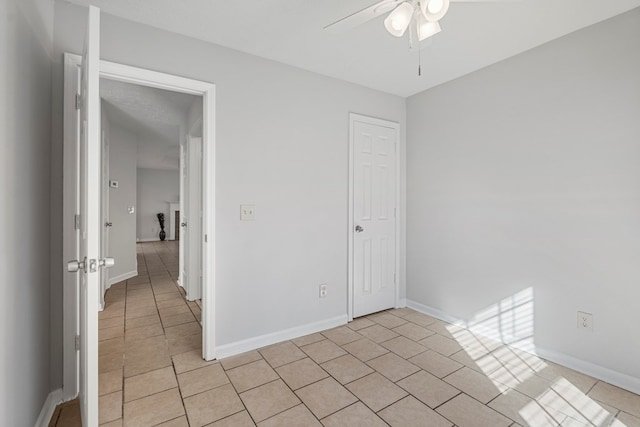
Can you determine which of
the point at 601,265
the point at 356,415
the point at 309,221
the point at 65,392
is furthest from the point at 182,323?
the point at 601,265

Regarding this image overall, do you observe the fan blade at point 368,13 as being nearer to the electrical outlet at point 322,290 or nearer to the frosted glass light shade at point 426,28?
the frosted glass light shade at point 426,28

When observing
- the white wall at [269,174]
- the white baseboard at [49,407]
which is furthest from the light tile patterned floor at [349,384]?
the white wall at [269,174]

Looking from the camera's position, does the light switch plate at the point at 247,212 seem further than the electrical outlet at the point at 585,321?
Yes

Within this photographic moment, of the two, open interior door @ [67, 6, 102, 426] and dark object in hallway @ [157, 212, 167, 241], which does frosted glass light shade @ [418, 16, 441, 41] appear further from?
dark object in hallway @ [157, 212, 167, 241]

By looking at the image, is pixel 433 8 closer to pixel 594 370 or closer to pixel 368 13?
pixel 368 13

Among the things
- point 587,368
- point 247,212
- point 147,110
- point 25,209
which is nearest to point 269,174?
point 247,212

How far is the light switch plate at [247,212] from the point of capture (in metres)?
2.44

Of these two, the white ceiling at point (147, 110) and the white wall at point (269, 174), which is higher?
the white ceiling at point (147, 110)

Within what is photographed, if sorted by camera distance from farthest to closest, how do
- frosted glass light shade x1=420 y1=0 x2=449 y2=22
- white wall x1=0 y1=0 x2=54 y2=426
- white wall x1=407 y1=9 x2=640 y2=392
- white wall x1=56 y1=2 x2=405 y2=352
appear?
1. white wall x1=56 y1=2 x2=405 y2=352
2. white wall x1=407 y1=9 x2=640 y2=392
3. frosted glass light shade x1=420 y1=0 x2=449 y2=22
4. white wall x1=0 y1=0 x2=54 y2=426

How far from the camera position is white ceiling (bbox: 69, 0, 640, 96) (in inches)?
73.7

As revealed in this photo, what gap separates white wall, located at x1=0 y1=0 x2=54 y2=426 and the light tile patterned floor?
1.72 feet

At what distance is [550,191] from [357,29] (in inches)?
76.3

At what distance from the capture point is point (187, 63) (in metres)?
2.22

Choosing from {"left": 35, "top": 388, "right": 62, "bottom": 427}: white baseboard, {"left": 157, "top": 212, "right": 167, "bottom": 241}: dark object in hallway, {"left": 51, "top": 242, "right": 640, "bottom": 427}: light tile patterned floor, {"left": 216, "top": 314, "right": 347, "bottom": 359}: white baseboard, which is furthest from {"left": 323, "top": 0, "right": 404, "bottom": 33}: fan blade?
{"left": 157, "top": 212, "right": 167, "bottom": 241}: dark object in hallway
